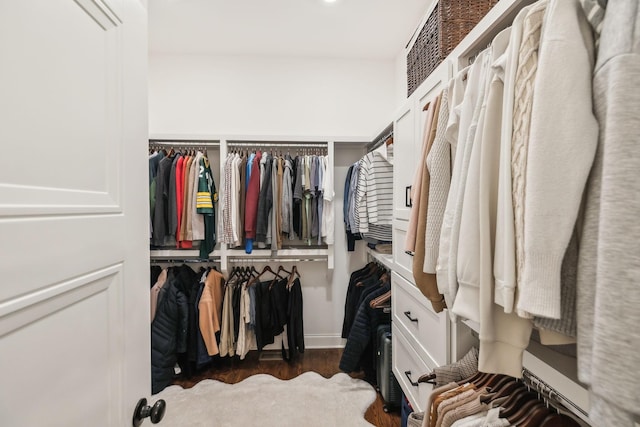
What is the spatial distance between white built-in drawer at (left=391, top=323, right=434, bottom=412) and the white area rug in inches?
19.4

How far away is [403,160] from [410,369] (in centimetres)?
109

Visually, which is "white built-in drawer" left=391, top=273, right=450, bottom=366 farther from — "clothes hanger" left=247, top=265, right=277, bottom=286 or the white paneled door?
"clothes hanger" left=247, top=265, right=277, bottom=286

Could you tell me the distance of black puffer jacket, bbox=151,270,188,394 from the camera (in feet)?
6.85

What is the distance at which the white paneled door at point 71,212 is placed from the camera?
1.33 ft

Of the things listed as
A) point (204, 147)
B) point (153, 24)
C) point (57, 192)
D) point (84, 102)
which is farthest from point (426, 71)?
point (153, 24)

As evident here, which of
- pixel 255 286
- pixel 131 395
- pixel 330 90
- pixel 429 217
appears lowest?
pixel 255 286

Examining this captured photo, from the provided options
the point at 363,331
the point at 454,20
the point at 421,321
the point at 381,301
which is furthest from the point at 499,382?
the point at 454,20

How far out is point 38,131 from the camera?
0.45 m

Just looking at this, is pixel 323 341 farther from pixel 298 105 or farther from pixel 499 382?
pixel 298 105

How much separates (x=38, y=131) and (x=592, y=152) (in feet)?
2.86

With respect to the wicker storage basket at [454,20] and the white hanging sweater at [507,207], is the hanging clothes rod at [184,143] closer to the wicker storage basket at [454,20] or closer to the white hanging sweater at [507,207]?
the wicker storage basket at [454,20]

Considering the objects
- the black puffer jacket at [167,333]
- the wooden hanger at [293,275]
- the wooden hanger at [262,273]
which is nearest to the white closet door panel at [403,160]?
the wooden hanger at [293,275]

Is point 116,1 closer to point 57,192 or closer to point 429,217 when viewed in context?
point 57,192

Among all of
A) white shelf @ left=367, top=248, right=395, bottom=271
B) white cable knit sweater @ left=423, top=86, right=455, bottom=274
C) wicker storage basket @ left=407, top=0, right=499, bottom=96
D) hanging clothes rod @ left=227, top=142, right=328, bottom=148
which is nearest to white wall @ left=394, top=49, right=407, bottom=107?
hanging clothes rod @ left=227, top=142, right=328, bottom=148
